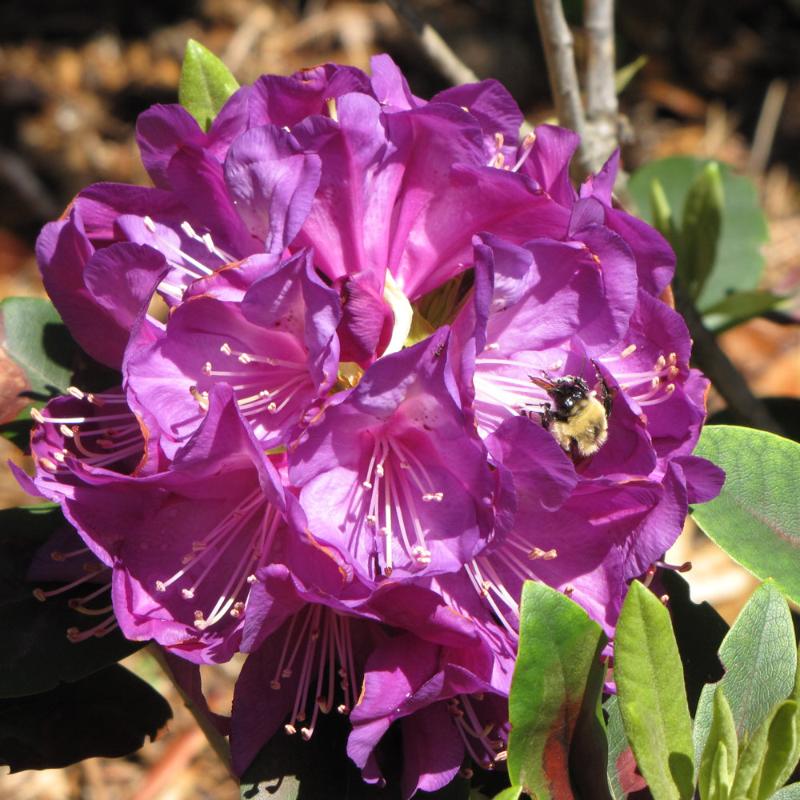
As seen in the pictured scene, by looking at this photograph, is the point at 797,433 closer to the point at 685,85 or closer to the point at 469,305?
the point at 469,305

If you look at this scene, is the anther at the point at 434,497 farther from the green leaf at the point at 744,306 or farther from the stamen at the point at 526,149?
the green leaf at the point at 744,306

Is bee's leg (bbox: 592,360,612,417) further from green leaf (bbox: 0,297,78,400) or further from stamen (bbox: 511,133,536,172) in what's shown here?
green leaf (bbox: 0,297,78,400)

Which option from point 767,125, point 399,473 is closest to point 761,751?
point 399,473

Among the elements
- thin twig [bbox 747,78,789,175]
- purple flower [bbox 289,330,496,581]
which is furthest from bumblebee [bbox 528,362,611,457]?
thin twig [bbox 747,78,789,175]

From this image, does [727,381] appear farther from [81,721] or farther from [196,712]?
[81,721]

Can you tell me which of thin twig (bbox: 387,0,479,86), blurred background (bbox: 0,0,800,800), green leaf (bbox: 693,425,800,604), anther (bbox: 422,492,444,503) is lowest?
blurred background (bbox: 0,0,800,800)

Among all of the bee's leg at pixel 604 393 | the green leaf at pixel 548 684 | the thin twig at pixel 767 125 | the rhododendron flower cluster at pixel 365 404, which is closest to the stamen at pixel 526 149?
the rhododendron flower cluster at pixel 365 404
